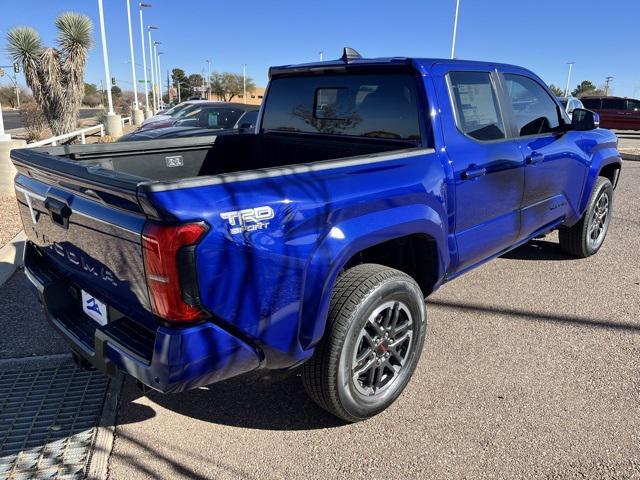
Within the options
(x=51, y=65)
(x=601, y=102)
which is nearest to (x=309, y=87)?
(x=51, y=65)

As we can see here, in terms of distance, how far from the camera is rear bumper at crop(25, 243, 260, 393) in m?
2.07

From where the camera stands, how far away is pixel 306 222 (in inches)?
91.3

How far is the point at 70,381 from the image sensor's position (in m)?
3.32

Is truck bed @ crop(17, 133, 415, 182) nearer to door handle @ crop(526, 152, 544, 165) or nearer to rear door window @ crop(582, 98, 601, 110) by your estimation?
door handle @ crop(526, 152, 544, 165)

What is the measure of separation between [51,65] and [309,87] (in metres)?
17.7

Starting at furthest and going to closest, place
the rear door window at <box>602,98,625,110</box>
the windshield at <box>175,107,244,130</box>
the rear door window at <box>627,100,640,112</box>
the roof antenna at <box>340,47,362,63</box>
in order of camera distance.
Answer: the rear door window at <box>602,98,625,110</box>, the rear door window at <box>627,100,640,112</box>, the windshield at <box>175,107,244,130</box>, the roof antenna at <box>340,47,362,63</box>

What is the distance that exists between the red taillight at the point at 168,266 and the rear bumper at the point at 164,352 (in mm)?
78

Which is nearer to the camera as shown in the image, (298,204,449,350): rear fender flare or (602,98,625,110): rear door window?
(298,204,449,350): rear fender flare

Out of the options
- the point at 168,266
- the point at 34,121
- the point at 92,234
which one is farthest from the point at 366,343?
the point at 34,121

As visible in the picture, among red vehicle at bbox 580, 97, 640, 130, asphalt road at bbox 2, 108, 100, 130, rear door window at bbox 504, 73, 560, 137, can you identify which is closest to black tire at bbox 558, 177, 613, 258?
rear door window at bbox 504, 73, 560, 137

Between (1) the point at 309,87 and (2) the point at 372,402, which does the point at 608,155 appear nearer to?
(1) the point at 309,87

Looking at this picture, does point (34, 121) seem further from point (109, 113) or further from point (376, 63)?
point (376, 63)

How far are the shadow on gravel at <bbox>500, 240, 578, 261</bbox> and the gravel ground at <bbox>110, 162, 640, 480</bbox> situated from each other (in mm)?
1450

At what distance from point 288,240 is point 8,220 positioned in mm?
5868
